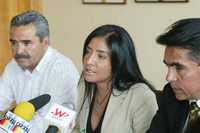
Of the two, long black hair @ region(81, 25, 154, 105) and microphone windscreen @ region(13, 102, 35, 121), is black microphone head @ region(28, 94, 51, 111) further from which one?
long black hair @ region(81, 25, 154, 105)

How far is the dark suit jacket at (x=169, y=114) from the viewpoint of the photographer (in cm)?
136

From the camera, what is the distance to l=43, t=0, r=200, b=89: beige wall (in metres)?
2.93

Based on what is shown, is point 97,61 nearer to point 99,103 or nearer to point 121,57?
point 121,57

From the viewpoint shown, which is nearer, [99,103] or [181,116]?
[181,116]

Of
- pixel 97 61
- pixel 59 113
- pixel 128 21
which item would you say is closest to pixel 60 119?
pixel 59 113

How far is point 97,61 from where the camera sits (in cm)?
158

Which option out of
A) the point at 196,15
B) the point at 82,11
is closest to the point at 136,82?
the point at 196,15

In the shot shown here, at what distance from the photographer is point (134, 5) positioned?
3.02 m

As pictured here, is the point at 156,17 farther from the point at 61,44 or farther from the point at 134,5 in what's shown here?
the point at 61,44

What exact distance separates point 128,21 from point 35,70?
4.11ft

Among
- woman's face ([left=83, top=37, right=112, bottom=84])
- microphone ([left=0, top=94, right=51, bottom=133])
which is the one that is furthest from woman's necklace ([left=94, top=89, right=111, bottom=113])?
microphone ([left=0, top=94, right=51, bottom=133])

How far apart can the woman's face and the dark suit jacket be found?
10.3 inches

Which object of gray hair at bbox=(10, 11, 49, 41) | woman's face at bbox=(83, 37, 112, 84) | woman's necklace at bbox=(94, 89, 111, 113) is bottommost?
woman's necklace at bbox=(94, 89, 111, 113)

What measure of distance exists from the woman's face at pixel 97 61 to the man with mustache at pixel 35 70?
0.33m
